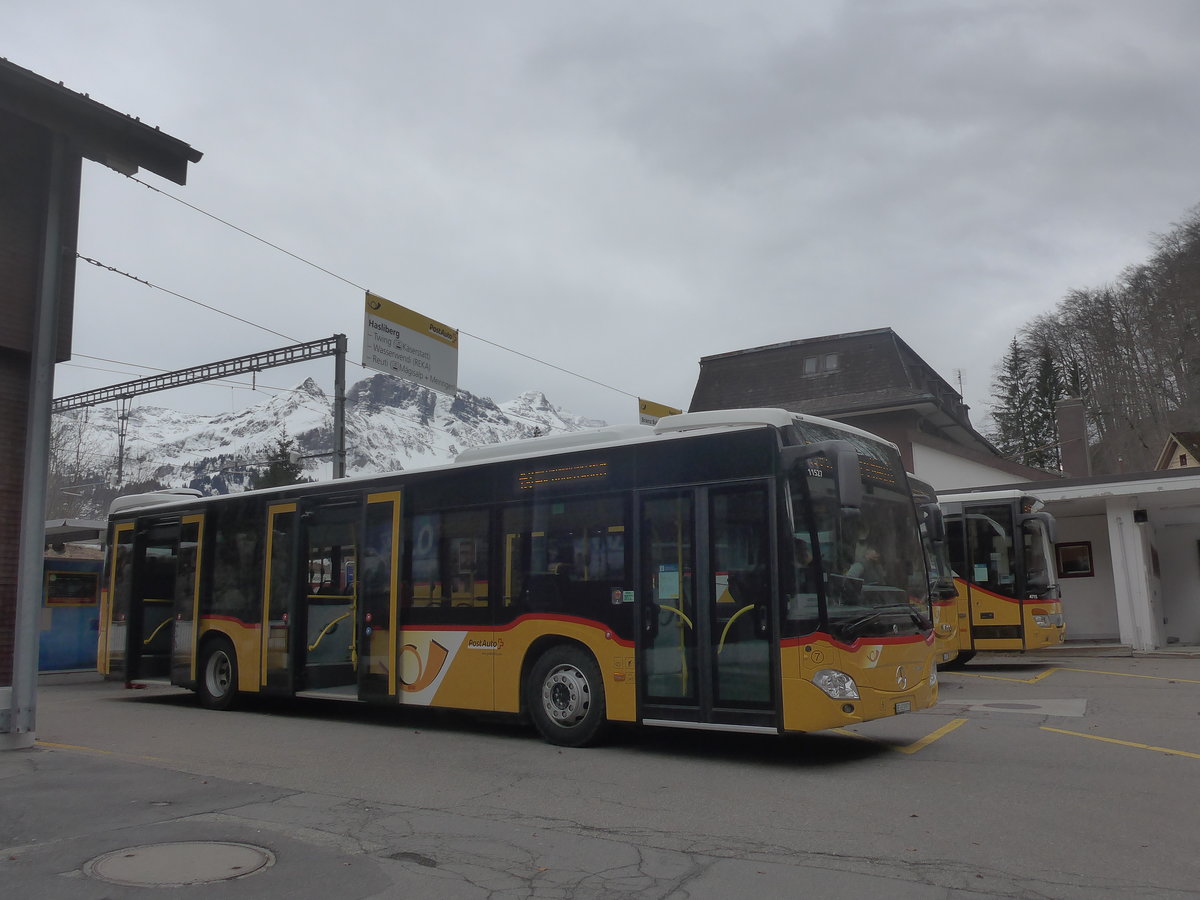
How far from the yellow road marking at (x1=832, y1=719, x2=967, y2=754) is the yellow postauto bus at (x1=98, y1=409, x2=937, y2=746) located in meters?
0.62

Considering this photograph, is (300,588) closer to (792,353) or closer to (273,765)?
(273,765)

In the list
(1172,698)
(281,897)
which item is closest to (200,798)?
(281,897)

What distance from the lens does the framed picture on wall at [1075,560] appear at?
25.7 m

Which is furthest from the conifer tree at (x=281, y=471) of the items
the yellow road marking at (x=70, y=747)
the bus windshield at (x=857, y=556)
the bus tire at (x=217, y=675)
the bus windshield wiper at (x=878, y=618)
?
the bus windshield wiper at (x=878, y=618)

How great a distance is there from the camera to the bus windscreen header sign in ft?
51.0

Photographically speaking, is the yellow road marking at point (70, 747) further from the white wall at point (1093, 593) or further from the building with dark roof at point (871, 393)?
the building with dark roof at point (871, 393)

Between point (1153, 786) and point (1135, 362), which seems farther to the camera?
point (1135, 362)

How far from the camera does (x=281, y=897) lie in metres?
5.07

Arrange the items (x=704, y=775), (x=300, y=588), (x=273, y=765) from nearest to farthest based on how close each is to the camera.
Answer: (x=704, y=775) → (x=273, y=765) → (x=300, y=588)

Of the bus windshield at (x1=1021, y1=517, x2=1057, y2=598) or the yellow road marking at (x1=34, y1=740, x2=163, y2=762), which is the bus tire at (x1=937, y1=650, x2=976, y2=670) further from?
the yellow road marking at (x1=34, y1=740, x2=163, y2=762)

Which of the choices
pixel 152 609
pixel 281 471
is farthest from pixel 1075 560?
pixel 281 471

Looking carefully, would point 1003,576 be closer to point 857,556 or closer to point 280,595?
point 857,556

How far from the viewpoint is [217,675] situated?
13891 mm

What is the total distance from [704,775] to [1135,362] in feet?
158
